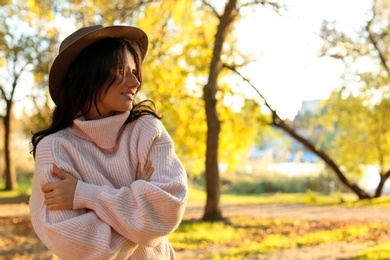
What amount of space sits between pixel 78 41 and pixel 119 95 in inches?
8.7

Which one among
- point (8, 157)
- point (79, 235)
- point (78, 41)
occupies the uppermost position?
point (78, 41)

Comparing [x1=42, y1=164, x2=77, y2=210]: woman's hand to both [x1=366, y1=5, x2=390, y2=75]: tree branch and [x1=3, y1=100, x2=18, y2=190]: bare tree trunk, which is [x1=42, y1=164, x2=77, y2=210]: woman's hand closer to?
[x1=366, y1=5, x2=390, y2=75]: tree branch

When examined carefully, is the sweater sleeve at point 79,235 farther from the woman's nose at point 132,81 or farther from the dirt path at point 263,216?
the dirt path at point 263,216

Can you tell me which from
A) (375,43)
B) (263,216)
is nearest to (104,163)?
(263,216)

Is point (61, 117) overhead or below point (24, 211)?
overhead

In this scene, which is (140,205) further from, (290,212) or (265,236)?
(290,212)

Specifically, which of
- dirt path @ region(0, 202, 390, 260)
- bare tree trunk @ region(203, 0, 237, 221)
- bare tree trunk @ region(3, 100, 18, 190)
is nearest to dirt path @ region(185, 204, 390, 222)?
dirt path @ region(0, 202, 390, 260)

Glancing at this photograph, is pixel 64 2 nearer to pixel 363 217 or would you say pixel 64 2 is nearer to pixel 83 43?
pixel 363 217

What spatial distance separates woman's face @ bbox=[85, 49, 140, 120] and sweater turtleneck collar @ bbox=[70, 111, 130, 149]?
4cm

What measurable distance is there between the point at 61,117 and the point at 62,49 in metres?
0.23

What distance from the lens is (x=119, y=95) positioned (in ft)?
5.81

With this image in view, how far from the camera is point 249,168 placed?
24.7m

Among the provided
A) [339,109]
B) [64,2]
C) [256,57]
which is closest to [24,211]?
[64,2]

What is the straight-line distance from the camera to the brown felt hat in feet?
5.78
